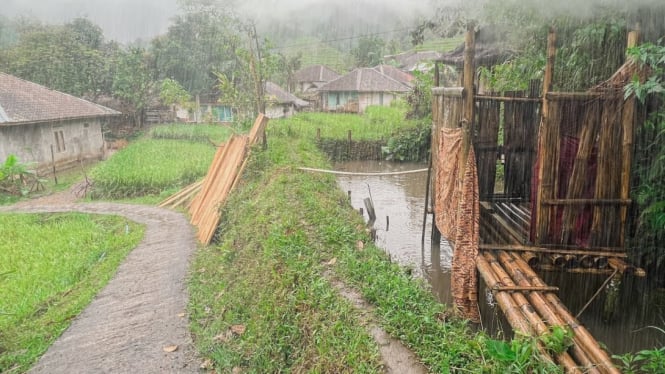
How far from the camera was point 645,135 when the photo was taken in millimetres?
5637

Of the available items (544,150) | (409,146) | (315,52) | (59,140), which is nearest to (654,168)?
(544,150)

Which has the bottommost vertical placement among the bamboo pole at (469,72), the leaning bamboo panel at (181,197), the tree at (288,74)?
the leaning bamboo panel at (181,197)

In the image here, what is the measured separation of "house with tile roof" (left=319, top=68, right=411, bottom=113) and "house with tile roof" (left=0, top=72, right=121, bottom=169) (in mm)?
20430

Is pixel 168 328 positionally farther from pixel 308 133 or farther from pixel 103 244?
pixel 308 133

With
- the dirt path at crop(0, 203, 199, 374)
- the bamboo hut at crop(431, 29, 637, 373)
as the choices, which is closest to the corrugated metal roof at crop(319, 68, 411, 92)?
the dirt path at crop(0, 203, 199, 374)

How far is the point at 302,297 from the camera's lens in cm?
512

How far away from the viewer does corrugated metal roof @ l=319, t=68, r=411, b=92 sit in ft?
130

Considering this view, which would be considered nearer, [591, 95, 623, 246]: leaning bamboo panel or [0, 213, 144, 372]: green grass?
[591, 95, 623, 246]: leaning bamboo panel

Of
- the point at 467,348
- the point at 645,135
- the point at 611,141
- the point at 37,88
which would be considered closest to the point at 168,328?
the point at 467,348

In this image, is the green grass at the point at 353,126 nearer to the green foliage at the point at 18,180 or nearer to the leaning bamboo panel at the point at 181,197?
the leaning bamboo panel at the point at 181,197

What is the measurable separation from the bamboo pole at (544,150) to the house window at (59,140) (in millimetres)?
20202

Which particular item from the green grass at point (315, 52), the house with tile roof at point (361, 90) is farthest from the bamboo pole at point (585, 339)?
the green grass at point (315, 52)

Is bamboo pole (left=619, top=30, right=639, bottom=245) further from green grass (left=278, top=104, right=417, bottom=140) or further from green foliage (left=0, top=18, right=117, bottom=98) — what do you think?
green foliage (left=0, top=18, right=117, bottom=98)

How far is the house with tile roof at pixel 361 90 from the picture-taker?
3981 cm
